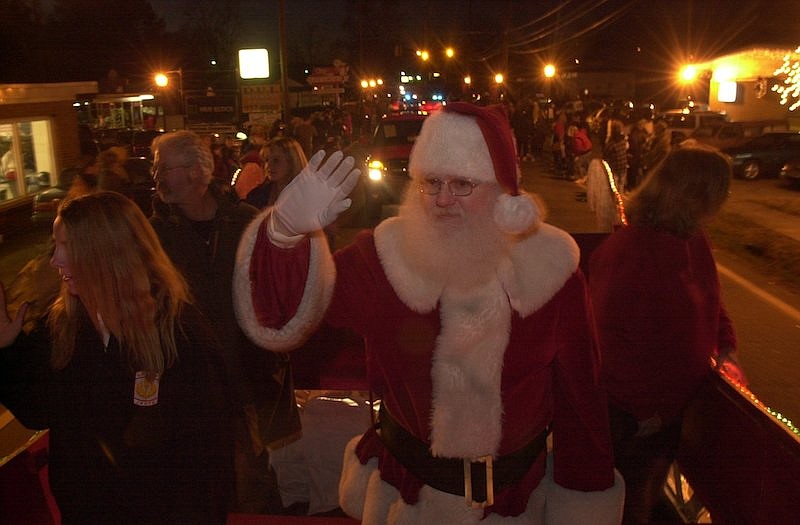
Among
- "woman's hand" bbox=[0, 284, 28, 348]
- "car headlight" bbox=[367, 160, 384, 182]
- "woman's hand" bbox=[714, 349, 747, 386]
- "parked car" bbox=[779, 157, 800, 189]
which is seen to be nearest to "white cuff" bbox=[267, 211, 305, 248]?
"woman's hand" bbox=[0, 284, 28, 348]

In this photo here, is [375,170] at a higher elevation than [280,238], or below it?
below

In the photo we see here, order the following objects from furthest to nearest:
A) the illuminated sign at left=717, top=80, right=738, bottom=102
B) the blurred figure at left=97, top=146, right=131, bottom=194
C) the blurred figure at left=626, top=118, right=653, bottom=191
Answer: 1. the illuminated sign at left=717, top=80, right=738, bottom=102
2. the blurred figure at left=626, top=118, right=653, bottom=191
3. the blurred figure at left=97, top=146, right=131, bottom=194

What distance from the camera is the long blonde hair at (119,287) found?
2.14 metres

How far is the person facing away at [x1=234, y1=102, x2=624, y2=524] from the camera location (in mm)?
1911

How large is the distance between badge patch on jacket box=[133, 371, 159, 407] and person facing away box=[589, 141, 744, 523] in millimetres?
1615

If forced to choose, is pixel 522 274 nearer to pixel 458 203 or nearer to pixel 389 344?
pixel 458 203

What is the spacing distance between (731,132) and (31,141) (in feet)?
66.8

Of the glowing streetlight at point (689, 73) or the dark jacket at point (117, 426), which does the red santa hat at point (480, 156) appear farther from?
the glowing streetlight at point (689, 73)

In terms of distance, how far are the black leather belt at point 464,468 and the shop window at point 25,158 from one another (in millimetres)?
15826

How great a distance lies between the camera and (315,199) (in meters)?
1.71

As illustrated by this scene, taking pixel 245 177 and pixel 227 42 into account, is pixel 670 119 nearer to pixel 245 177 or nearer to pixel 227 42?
pixel 245 177

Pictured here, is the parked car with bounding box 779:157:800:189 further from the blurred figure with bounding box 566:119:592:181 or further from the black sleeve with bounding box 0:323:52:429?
the black sleeve with bounding box 0:323:52:429

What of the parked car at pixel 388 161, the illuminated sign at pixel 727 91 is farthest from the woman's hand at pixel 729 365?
the illuminated sign at pixel 727 91

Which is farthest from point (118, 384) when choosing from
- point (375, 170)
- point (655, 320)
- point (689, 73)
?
point (689, 73)
